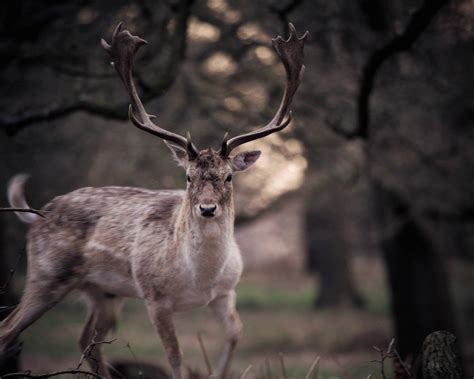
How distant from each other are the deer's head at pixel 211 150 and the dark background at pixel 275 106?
119 cm

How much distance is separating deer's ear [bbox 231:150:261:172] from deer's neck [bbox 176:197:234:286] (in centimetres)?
39

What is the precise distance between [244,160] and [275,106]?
450cm

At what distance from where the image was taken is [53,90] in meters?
9.66

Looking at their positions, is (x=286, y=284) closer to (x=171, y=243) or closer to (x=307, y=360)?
(x=307, y=360)

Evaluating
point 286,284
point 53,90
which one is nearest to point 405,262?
point 53,90

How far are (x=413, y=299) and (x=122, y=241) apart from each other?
23.6ft

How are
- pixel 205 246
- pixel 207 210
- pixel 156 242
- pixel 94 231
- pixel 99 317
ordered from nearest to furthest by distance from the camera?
pixel 207 210, pixel 205 246, pixel 156 242, pixel 94 231, pixel 99 317

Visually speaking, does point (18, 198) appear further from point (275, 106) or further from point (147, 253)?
point (275, 106)

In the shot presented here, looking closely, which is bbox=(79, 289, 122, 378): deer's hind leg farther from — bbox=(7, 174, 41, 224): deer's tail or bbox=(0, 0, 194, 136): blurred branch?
bbox=(0, 0, 194, 136): blurred branch

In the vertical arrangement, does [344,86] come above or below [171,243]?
above

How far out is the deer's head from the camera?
4672 mm

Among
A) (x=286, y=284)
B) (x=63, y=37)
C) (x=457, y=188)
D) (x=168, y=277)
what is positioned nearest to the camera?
(x=168, y=277)

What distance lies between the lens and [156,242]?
506cm

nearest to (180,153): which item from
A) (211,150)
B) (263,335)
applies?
(211,150)
